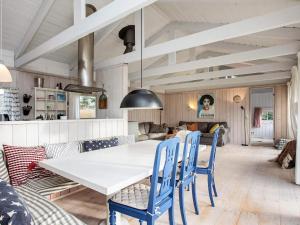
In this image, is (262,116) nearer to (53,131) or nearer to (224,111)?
(224,111)

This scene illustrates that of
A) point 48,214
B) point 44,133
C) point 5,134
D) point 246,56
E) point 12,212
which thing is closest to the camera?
point 12,212

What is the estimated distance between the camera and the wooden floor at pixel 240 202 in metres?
2.19

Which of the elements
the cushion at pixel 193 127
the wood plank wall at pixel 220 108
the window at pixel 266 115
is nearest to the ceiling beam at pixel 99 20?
the cushion at pixel 193 127

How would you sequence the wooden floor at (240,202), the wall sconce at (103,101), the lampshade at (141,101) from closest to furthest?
the wooden floor at (240,202), the lampshade at (141,101), the wall sconce at (103,101)

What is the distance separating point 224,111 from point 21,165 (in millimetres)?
7557

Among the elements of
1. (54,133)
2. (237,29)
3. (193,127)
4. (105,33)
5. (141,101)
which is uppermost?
(105,33)

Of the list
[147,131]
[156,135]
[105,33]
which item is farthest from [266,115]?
[105,33]

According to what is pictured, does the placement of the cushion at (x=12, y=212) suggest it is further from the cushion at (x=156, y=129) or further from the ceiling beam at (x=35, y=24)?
the cushion at (x=156, y=129)

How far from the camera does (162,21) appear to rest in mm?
5176

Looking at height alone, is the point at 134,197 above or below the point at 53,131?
below

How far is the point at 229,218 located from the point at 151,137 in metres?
4.89

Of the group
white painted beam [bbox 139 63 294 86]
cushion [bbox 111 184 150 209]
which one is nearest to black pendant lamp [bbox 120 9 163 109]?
cushion [bbox 111 184 150 209]

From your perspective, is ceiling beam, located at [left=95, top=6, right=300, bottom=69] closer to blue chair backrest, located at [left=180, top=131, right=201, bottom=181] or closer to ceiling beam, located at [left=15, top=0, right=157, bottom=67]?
ceiling beam, located at [left=15, top=0, right=157, bottom=67]

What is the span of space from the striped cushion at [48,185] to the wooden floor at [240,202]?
0.37m
